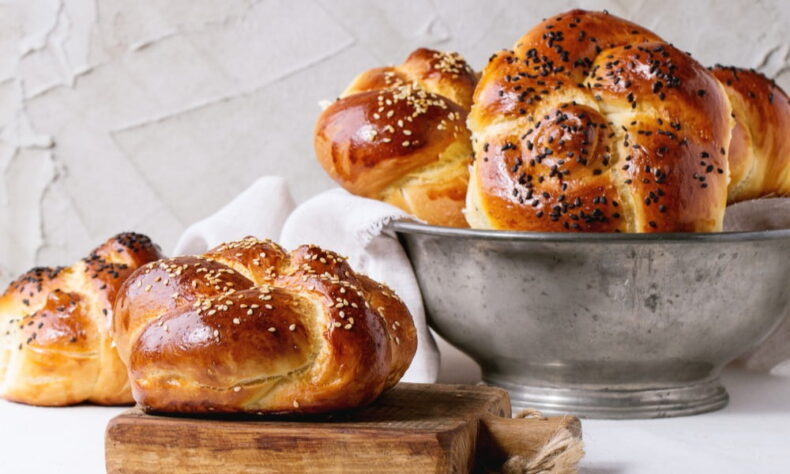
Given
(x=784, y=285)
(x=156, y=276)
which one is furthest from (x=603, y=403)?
(x=156, y=276)

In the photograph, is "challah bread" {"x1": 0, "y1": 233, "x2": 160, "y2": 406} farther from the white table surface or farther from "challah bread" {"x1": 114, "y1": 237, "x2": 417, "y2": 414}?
"challah bread" {"x1": 114, "y1": 237, "x2": 417, "y2": 414}

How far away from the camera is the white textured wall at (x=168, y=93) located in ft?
8.73

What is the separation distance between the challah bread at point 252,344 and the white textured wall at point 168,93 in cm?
168

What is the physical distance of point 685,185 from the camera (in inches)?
50.1

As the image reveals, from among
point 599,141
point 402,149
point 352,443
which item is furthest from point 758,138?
point 352,443

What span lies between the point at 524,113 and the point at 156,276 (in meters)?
0.57

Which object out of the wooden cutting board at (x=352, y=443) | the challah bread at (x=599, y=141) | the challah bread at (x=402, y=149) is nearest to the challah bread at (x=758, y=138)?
the challah bread at (x=599, y=141)

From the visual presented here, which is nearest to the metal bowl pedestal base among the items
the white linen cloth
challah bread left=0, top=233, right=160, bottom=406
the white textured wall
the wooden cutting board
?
the white linen cloth

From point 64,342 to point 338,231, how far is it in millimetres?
460

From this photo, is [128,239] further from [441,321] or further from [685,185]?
[685,185]

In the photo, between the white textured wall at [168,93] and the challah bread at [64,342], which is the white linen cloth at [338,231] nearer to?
the challah bread at [64,342]

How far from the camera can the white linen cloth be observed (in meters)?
1.44

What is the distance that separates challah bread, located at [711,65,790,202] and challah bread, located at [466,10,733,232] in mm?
114

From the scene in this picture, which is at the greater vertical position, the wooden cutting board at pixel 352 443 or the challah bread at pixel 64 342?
the wooden cutting board at pixel 352 443
